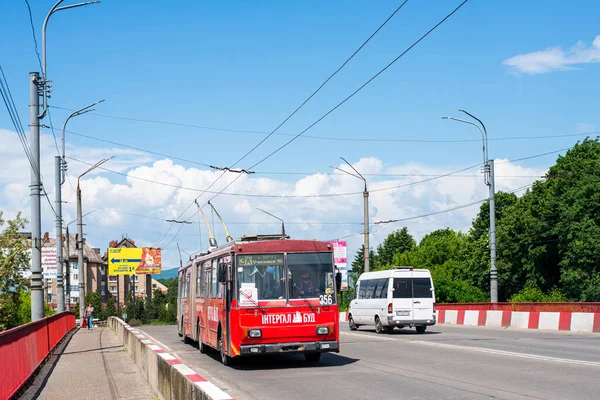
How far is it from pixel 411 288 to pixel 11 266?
43.6m

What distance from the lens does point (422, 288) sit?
29.9 meters

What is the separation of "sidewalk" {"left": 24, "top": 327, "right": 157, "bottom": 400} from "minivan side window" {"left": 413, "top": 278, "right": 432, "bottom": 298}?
10832 millimetres

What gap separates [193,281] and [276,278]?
7865 mm

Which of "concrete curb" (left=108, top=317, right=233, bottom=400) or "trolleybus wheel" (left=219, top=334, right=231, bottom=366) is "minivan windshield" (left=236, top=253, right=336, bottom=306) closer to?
"trolleybus wheel" (left=219, top=334, right=231, bottom=366)

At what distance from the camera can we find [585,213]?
61.8 m

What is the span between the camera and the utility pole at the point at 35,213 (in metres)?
21.6

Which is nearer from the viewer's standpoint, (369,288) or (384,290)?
(384,290)

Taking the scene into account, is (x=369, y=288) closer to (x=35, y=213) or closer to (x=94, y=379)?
(x=35, y=213)

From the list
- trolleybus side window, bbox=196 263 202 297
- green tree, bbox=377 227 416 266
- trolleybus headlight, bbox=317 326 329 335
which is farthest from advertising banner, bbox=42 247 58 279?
green tree, bbox=377 227 416 266

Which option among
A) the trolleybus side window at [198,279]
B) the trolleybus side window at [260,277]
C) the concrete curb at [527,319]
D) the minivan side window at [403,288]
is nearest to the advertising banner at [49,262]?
the concrete curb at [527,319]

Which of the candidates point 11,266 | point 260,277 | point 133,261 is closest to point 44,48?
point 260,277

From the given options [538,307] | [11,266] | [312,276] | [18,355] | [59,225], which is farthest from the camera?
[11,266]

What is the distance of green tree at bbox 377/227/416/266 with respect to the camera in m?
139

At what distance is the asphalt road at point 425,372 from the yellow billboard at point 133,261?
8652 cm
